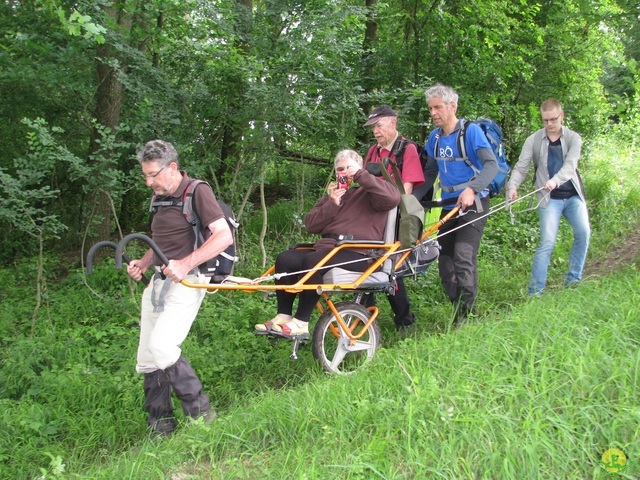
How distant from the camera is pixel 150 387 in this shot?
161 inches

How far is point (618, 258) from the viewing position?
24.0 ft

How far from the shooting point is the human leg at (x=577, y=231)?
544cm

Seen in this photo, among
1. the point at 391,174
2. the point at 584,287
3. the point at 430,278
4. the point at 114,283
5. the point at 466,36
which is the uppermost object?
the point at 466,36

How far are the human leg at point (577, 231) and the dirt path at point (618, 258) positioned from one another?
1.35 meters

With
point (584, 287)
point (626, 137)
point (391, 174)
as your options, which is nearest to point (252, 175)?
point (391, 174)

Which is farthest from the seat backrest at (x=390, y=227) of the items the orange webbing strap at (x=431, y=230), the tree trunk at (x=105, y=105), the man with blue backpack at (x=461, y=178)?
the tree trunk at (x=105, y=105)

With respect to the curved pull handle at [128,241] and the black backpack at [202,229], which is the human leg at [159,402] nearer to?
the black backpack at [202,229]

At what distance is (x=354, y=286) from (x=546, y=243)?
215 cm

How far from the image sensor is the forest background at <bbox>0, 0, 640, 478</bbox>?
5223mm

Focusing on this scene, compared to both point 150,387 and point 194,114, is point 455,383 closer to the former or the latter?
point 150,387

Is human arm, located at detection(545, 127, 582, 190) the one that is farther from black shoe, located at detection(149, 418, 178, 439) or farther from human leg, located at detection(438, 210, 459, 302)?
black shoe, located at detection(149, 418, 178, 439)

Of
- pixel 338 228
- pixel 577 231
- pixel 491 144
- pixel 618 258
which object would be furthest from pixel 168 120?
pixel 618 258

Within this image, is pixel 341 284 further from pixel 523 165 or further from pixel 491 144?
pixel 523 165

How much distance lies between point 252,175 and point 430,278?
2579 millimetres
